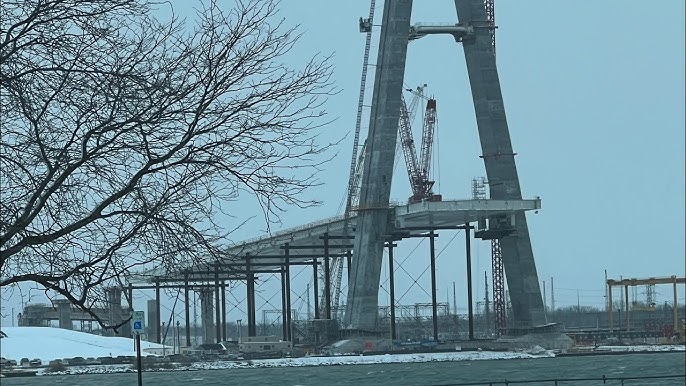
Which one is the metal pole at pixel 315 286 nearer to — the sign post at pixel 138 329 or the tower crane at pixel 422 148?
the tower crane at pixel 422 148

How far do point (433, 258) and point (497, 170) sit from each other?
566 inches

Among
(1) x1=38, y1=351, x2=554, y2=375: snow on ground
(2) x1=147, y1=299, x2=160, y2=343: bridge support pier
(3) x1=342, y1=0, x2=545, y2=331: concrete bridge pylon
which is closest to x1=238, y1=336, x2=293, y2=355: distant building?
(1) x1=38, y1=351, x2=554, y2=375: snow on ground

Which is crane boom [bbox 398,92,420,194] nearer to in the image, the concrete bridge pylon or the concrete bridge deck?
the concrete bridge deck

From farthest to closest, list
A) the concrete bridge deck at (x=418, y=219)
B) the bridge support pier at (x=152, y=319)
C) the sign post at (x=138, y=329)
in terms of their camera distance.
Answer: the bridge support pier at (x=152, y=319)
the concrete bridge deck at (x=418, y=219)
the sign post at (x=138, y=329)

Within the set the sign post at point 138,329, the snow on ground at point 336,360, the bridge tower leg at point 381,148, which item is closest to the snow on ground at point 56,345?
the snow on ground at point 336,360

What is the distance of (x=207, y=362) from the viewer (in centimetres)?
11388

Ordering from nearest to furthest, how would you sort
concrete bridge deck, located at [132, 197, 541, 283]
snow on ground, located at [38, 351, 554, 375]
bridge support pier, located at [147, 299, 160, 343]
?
1. concrete bridge deck, located at [132, 197, 541, 283]
2. snow on ground, located at [38, 351, 554, 375]
3. bridge support pier, located at [147, 299, 160, 343]

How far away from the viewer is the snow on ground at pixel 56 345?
12912 cm

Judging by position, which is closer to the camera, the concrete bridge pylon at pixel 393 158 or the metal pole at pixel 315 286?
the concrete bridge pylon at pixel 393 158

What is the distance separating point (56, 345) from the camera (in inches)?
5315

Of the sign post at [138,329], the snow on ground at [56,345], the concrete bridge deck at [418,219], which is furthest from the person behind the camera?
the snow on ground at [56,345]

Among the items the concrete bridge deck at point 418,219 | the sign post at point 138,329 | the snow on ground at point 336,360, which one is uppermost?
the concrete bridge deck at point 418,219

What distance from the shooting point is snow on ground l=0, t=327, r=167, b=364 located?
129m

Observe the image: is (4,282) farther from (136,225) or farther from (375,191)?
(375,191)
